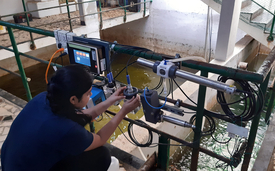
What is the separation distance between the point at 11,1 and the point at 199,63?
21.8ft

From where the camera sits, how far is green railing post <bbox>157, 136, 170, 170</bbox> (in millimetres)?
1390

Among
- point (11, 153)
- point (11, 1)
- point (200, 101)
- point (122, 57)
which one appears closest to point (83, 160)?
point (11, 153)

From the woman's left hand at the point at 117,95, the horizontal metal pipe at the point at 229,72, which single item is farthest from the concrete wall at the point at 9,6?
the horizontal metal pipe at the point at 229,72

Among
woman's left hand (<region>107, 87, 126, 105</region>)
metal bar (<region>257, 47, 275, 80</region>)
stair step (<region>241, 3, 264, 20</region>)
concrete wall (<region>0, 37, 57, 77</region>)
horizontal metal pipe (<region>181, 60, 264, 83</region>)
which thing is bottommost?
concrete wall (<region>0, 37, 57, 77</region>)

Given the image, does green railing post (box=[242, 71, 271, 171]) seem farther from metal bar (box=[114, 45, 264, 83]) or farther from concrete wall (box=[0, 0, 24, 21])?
concrete wall (box=[0, 0, 24, 21])

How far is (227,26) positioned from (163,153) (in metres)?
3.83

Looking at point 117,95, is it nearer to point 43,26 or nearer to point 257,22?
point 43,26

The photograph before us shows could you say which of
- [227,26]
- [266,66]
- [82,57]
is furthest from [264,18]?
[82,57]

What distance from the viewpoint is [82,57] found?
1.45m

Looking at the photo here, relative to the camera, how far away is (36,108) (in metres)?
1.03

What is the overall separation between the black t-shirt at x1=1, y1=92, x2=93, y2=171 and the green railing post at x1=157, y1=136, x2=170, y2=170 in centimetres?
55

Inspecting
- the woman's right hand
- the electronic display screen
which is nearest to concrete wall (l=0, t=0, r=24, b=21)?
the electronic display screen

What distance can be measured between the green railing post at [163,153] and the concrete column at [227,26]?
3763 millimetres

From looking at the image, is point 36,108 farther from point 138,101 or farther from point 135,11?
point 135,11
